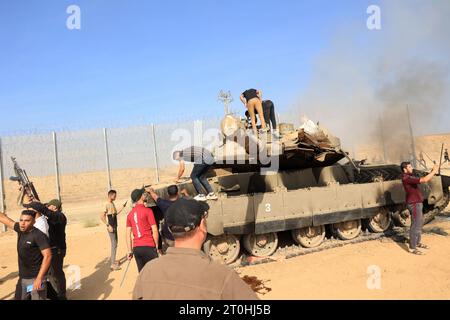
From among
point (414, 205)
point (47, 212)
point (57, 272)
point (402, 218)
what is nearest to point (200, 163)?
point (47, 212)

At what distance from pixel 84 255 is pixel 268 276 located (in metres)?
6.05

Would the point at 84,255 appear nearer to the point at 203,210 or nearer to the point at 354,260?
the point at 354,260

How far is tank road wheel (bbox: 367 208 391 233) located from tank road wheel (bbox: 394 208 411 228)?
337 mm

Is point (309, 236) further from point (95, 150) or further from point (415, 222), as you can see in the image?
point (95, 150)

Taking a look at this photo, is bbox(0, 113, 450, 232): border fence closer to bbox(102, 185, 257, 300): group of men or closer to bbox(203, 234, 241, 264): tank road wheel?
bbox(203, 234, 241, 264): tank road wheel

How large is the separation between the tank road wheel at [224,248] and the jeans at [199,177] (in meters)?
1.13

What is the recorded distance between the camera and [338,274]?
689cm

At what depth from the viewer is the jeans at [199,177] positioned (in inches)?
287

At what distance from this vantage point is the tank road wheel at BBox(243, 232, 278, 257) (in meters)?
8.47

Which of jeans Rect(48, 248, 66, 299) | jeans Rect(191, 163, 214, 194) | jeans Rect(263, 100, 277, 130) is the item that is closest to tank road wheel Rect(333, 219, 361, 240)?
jeans Rect(263, 100, 277, 130)

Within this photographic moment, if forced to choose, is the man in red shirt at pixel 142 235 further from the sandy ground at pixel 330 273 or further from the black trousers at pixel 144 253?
the sandy ground at pixel 330 273

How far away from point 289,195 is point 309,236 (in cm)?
123

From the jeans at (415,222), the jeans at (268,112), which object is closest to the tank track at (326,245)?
the jeans at (415,222)

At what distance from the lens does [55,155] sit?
16.3 metres
